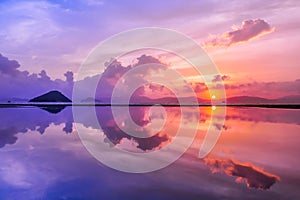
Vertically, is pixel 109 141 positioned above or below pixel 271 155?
below

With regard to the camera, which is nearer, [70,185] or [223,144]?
[70,185]

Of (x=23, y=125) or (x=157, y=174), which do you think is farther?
(x=23, y=125)

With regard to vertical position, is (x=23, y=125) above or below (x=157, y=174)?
below

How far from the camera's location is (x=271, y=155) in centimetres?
1297

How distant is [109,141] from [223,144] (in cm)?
617

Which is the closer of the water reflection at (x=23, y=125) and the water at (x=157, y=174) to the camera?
the water at (x=157, y=174)

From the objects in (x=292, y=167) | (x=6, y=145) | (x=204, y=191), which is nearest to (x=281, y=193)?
(x=204, y=191)

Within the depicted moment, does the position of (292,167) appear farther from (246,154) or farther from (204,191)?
(204,191)

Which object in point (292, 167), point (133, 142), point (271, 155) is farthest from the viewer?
point (133, 142)

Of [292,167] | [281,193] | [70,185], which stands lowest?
Result: [70,185]

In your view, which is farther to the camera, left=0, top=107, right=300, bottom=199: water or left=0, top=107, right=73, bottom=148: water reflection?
left=0, top=107, right=73, bottom=148: water reflection

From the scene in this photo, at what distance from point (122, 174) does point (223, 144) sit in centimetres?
759

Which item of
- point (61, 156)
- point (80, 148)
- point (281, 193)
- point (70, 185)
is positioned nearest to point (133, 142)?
point (80, 148)

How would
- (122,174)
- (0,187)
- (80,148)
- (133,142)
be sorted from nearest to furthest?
(0,187) < (122,174) < (80,148) < (133,142)
